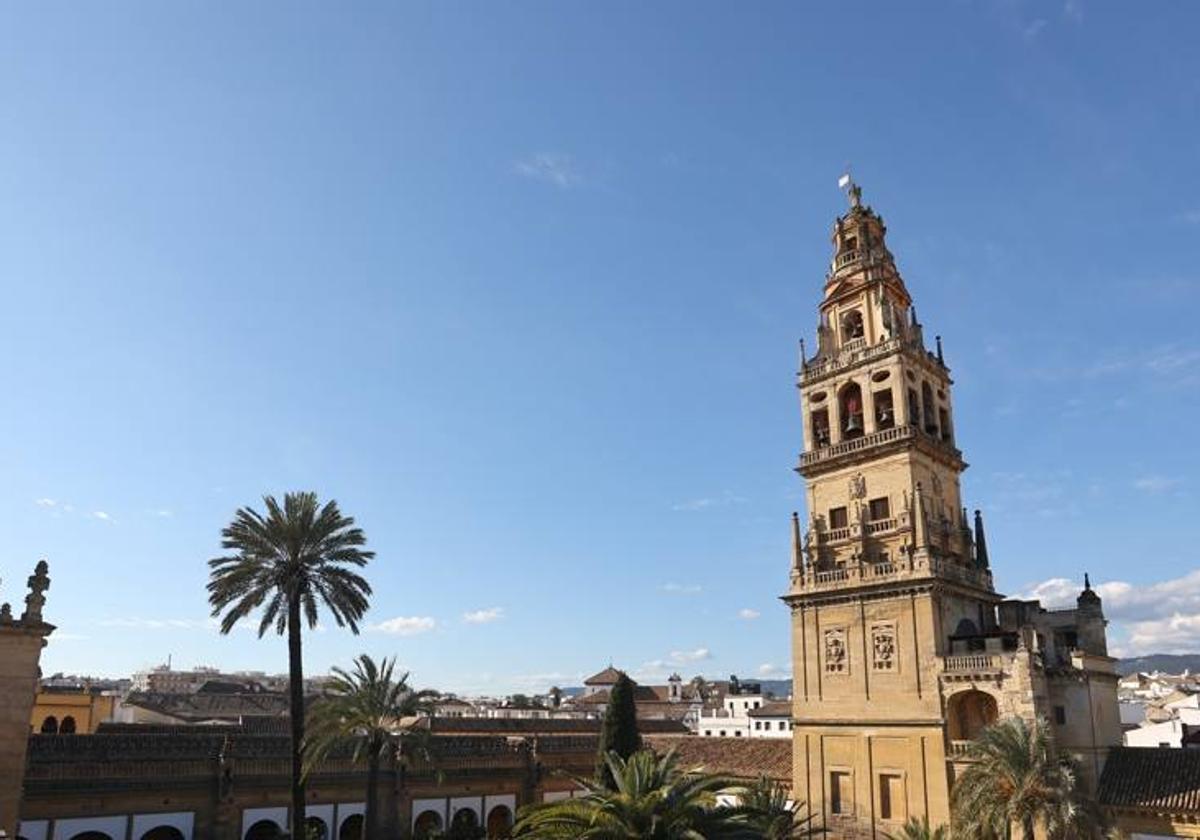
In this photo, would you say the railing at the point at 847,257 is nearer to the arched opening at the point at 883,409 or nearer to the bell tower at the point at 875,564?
the bell tower at the point at 875,564

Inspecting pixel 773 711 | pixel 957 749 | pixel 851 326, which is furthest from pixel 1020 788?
pixel 773 711

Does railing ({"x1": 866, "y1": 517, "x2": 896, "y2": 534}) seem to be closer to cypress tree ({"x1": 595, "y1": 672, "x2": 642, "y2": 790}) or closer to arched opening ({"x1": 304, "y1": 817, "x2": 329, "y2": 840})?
cypress tree ({"x1": 595, "y1": 672, "x2": 642, "y2": 790})

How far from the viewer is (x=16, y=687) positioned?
25047 mm

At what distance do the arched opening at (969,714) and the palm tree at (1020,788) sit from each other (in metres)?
3.94

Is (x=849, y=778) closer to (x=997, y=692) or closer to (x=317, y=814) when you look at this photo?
(x=997, y=692)

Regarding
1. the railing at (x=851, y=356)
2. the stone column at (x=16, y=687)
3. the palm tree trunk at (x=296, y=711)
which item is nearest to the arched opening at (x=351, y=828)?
the palm tree trunk at (x=296, y=711)

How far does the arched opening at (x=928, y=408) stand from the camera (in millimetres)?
37312

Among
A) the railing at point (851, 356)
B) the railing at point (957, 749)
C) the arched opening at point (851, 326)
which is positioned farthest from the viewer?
the arched opening at point (851, 326)

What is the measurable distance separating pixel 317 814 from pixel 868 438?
2559 centimetres

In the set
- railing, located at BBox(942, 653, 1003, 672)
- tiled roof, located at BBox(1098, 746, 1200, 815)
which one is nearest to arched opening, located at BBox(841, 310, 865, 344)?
railing, located at BBox(942, 653, 1003, 672)

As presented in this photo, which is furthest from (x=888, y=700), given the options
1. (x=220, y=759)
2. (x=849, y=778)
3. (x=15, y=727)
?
(x=15, y=727)

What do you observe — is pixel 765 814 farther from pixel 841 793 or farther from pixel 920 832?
pixel 841 793

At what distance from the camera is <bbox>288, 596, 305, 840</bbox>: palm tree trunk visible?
26938mm

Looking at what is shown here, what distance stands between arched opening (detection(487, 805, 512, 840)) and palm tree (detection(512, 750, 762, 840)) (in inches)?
880
